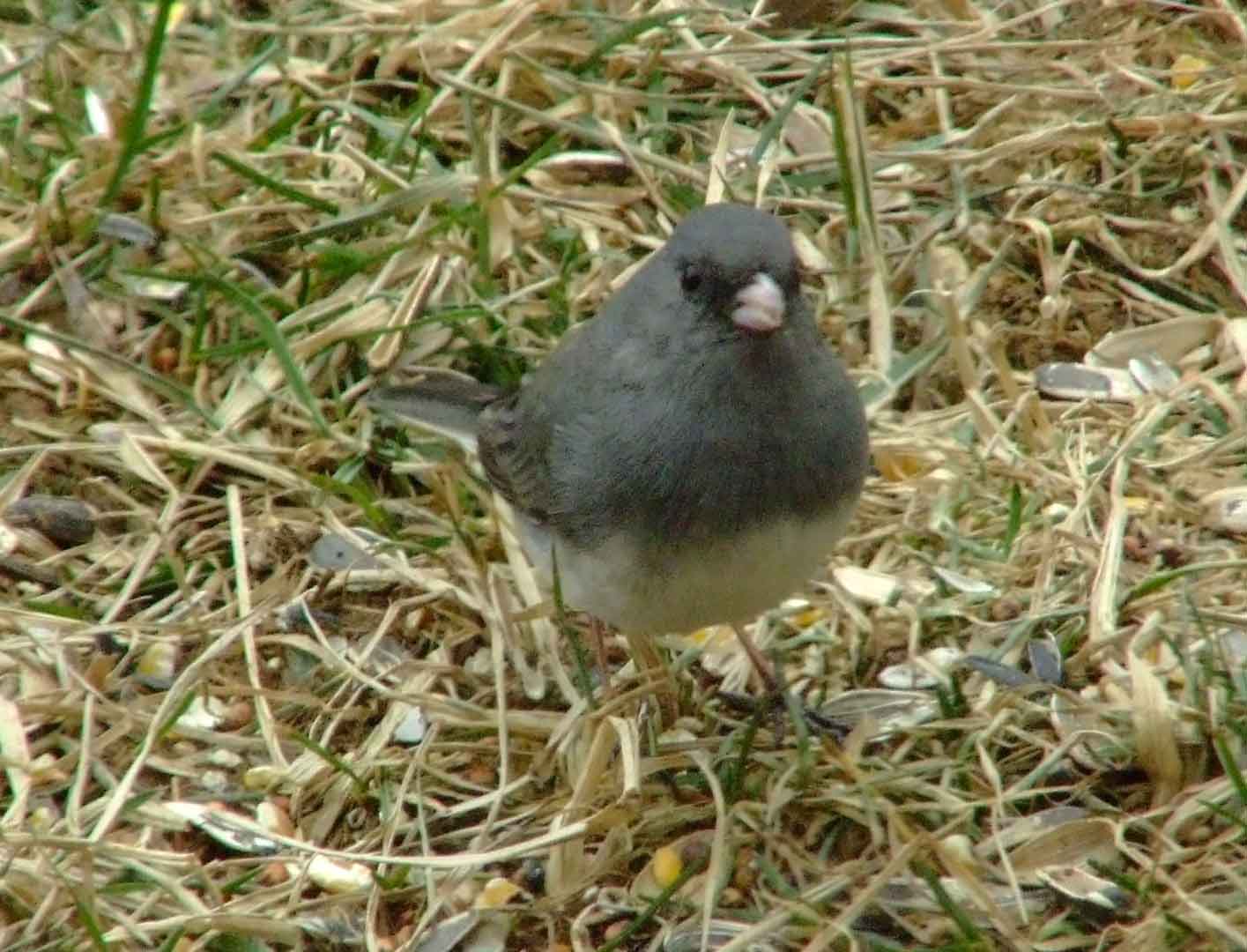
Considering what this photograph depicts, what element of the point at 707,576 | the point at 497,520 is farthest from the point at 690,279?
the point at 497,520

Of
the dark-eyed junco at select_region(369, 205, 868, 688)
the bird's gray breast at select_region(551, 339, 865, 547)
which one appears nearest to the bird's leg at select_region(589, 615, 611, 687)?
the dark-eyed junco at select_region(369, 205, 868, 688)

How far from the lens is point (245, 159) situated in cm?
363

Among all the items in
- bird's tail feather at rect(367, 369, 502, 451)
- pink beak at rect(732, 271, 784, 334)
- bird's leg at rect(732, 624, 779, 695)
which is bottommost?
bird's leg at rect(732, 624, 779, 695)

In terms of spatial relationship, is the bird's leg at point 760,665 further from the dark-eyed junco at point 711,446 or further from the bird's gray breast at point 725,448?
the bird's gray breast at point 725,448

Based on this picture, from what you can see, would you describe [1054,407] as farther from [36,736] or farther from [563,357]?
[36,736]

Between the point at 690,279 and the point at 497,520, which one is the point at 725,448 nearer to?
the point at 690,279

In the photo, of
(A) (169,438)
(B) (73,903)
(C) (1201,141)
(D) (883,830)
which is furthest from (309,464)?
(C) (1201,141)

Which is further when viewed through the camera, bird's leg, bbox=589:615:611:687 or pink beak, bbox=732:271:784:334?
bird's leg, bbox=589:615:611:687

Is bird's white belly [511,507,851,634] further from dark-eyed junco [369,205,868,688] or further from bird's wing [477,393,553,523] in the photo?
bird's wing [477,393,553,523]

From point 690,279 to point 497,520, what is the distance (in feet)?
2.57

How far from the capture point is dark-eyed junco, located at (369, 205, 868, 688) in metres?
2.51

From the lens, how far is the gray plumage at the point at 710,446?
2514 mm

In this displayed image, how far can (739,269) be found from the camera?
2516 mm

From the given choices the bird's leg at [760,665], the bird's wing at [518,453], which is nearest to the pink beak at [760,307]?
the bird's wing at [518,453]
